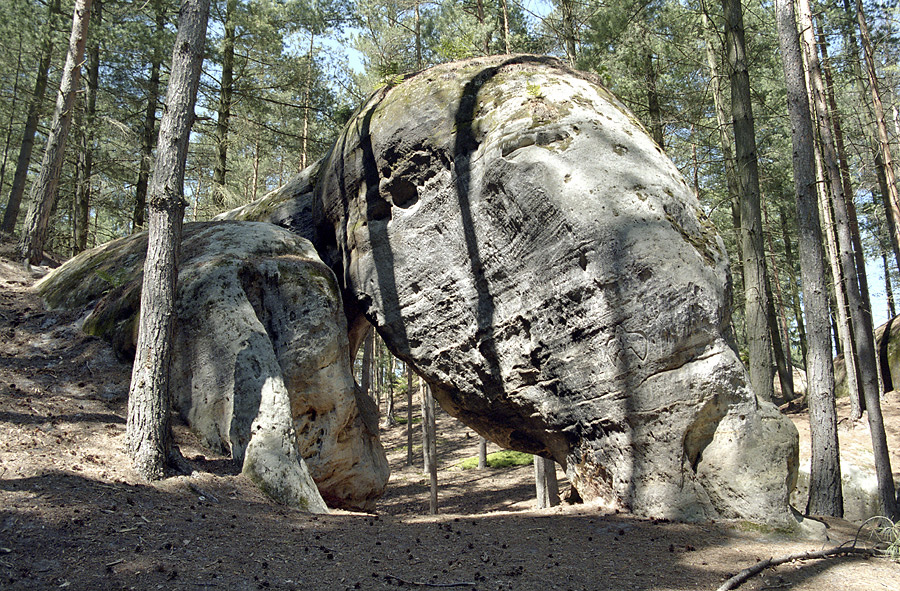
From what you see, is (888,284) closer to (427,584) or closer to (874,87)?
(874,87)

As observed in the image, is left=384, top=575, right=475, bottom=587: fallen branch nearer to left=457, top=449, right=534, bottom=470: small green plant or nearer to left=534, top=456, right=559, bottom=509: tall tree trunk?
left=534, top=456, right=559, bottom=509: tall tree trunk

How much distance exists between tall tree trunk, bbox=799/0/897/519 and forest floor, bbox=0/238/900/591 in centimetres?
246

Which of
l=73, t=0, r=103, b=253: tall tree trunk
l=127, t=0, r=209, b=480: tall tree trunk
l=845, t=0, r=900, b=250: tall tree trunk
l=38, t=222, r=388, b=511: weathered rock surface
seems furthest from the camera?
l=73, t=0, r=103, b=253: tall tree trunk

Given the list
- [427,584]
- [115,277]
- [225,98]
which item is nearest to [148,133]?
[225,98]

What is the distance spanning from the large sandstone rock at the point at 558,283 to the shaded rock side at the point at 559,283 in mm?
23

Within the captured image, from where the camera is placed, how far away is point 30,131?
16.0 m

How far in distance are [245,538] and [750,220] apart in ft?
27.1

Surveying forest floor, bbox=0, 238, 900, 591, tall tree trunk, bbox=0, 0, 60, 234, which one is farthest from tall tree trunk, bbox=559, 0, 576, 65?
tall tree trunk, bbox=0, 0, 60, 234

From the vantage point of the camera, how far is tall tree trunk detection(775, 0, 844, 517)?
27.2 feet

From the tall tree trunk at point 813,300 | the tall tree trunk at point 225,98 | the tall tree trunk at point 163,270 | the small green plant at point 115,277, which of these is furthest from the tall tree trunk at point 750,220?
the tall tree trunk at point 225,98

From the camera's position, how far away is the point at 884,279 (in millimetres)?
27078

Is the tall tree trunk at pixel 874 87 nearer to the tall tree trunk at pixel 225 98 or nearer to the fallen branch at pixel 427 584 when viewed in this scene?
the fallen branch at pixel 427 584

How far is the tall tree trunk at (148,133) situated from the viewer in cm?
1547

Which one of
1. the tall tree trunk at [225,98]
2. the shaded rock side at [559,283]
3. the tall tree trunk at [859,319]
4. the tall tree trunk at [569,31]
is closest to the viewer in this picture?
the shaded rock side at [559,283]
